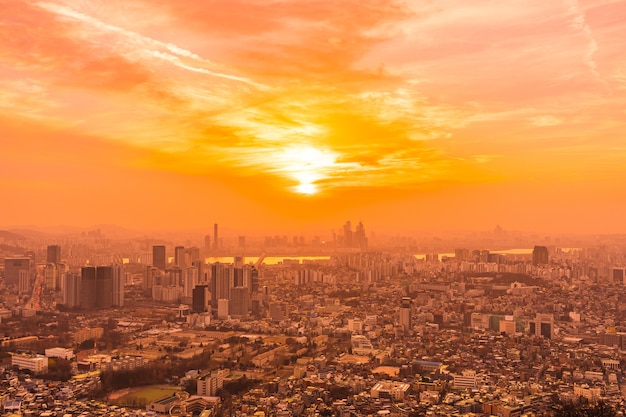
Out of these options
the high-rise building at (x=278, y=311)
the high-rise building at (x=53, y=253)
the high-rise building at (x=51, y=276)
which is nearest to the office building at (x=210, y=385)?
the high-rise building at (x=278, y=311)

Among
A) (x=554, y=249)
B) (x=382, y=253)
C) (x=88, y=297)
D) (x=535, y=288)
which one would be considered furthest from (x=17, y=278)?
(x=554, y=249)

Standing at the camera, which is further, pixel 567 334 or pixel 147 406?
pixel 567 334

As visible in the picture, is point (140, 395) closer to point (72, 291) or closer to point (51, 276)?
point (72, 291)

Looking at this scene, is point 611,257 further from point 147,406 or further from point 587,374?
point 147,406

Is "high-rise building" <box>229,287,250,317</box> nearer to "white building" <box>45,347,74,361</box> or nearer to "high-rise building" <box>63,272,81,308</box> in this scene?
"high-rise building" <box>63,272,81,308</box>

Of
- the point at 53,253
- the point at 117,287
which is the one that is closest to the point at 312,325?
the point at 117,287

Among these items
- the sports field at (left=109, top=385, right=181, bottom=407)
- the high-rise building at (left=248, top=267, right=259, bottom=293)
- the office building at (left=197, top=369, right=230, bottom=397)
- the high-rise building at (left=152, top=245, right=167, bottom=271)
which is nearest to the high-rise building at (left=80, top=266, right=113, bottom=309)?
the high-rise building at (left=248, top=267, right=259, bottom=293)

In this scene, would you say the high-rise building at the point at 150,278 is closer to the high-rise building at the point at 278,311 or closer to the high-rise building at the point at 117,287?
the high-rise building at the point at 117,287
